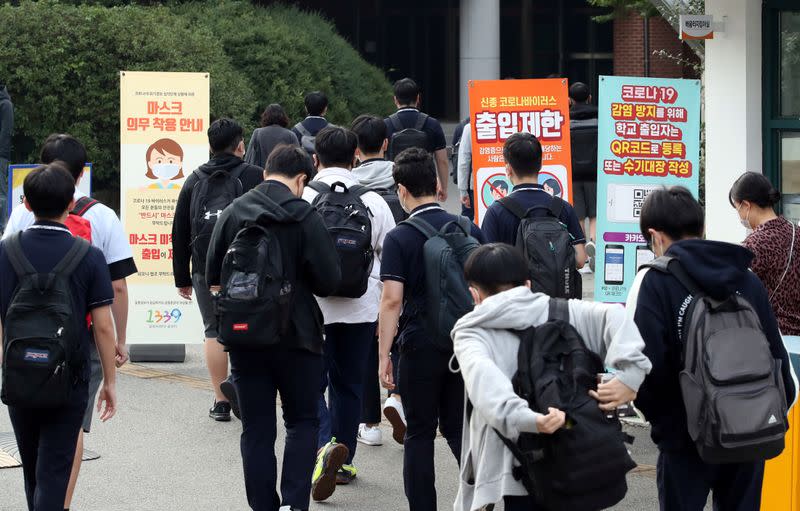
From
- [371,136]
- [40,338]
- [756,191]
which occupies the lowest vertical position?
[40,338]

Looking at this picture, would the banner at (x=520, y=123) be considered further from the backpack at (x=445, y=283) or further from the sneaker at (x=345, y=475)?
the backpack at (x=445, y=283)

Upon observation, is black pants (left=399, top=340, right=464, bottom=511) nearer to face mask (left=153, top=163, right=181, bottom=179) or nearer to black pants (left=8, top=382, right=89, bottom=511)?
black pants (left=8, top=382, right=89, bottom=511)

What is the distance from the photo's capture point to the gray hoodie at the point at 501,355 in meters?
4.06

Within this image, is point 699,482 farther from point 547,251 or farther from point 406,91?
point 406,91

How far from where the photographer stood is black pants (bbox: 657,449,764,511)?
4.55 meters

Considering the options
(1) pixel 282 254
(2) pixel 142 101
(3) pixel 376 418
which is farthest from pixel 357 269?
(2) pixel 142 101

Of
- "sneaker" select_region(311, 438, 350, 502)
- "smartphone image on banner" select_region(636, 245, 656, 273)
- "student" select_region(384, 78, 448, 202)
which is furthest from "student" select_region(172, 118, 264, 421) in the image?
"student" select_region(384, 78, 448, 202)

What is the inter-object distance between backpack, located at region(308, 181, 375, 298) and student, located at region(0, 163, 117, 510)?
57.9 inches

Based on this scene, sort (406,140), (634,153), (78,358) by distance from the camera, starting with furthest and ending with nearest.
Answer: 1. (406,140)
2. (634,153)
3. (78,358)

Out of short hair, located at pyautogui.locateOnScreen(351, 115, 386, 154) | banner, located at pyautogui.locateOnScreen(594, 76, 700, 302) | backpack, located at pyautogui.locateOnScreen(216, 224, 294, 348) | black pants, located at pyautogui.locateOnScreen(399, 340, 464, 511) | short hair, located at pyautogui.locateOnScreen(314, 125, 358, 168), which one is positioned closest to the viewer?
backpack, located at pyautogui.locateOnScreen(216, 224, 294, 348)

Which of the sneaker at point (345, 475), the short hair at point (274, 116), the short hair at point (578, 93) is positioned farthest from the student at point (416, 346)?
the short hair at point (578, 93)

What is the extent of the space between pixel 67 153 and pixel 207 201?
1583 millimetres

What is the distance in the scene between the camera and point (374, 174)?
24.1 feet

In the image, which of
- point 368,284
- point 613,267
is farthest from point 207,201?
point 613,267
